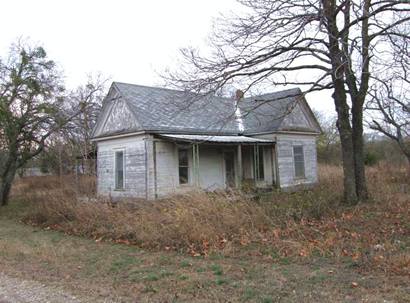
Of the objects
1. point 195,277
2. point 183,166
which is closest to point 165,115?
point 183,166

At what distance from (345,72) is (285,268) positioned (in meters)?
7.63

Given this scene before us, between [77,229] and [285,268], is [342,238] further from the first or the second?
[77,229]

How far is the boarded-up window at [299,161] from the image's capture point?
2178 centimetres

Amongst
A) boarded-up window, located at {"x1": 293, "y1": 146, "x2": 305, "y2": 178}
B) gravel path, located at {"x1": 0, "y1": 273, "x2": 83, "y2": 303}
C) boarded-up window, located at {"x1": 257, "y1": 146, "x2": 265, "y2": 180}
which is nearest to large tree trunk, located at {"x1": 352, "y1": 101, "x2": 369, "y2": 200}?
boarded-up window, located at {"x1": 257, "y1": 146, "x2": 265, "y2": 180}

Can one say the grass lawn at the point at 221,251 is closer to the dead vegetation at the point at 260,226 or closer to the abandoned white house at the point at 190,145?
the dead vegetation at the point at 260,226

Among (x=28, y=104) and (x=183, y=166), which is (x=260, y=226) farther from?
(x=28, y=104)

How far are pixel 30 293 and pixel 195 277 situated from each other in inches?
99.0

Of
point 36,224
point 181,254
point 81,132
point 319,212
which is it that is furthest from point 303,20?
point 81,132

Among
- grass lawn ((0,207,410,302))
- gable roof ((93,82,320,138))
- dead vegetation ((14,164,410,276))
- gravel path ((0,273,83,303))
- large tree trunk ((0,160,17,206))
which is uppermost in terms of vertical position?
gable roof ((93,82,320,138))

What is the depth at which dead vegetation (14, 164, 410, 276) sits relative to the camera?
785 cm

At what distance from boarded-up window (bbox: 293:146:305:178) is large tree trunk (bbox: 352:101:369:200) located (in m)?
7.70

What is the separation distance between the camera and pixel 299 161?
22109 mm

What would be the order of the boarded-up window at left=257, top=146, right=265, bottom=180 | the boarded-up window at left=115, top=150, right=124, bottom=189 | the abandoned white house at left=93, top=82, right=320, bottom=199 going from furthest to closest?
the boarded-up window at left=257, top=146, right=265, bottom=180 < the boarded-up window at left=115, top=150, right=124, bottom=189 < the abandoned white house at left=93, top=82, right=320, bottom=199

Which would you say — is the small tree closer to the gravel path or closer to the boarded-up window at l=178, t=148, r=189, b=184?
the boarded-up window at l=178, t=148, r=189, b=184
